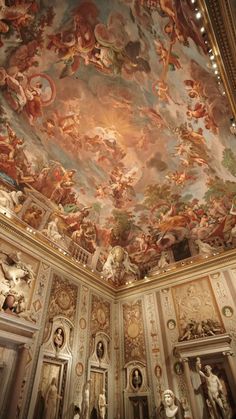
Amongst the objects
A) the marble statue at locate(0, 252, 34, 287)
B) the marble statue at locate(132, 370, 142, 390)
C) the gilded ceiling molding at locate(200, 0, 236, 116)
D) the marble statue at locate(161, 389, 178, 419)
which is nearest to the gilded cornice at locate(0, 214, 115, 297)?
the marble statue at locate(0, 252, 34, 287)

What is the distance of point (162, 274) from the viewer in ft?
42.7

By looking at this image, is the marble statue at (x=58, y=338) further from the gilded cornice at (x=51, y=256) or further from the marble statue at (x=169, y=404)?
the marble statue at (x=169, y=404)

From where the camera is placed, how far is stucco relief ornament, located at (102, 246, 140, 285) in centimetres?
1411

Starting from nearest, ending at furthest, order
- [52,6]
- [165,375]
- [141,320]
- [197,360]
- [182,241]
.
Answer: [52,6]
[197,360]
[165,375]
[141,320]
[182,241]

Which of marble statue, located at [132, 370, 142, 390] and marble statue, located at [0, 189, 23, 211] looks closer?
marble statue, located at [0, 189, 23, 211]

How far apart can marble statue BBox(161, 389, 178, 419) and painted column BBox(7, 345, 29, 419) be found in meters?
5.22

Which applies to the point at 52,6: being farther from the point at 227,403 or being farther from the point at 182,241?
the point at 227,403

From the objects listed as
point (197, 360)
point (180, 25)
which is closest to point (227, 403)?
point (197, 360)

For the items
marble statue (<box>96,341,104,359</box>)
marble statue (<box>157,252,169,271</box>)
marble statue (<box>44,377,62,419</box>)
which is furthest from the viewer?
marble statue (<box>157,252,169,271</box>)

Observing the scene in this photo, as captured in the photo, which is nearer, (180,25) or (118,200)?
(180,25)

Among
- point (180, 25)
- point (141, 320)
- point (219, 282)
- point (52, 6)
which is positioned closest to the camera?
point (180, 25)

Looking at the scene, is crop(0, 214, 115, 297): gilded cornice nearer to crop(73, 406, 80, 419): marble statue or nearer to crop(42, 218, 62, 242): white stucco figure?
crop(42, 218, 62, 242): white stucco figure

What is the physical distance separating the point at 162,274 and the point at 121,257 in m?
2.52

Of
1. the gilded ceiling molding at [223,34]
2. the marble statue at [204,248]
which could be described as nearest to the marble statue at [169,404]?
the marble statue at [204,248]
